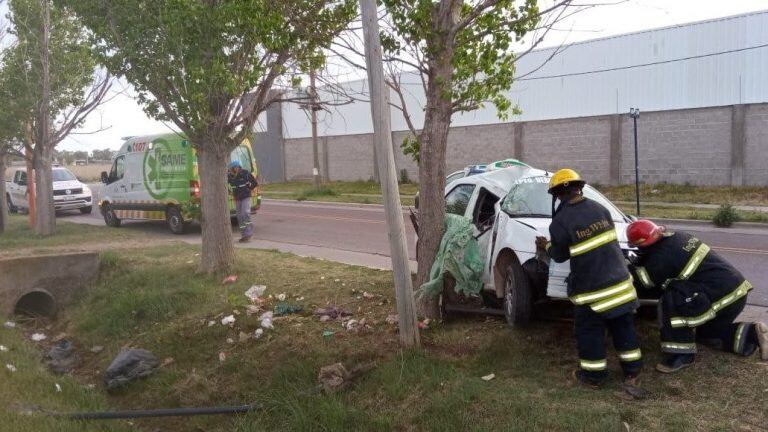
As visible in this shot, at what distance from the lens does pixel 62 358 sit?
A: 8289 millimetres

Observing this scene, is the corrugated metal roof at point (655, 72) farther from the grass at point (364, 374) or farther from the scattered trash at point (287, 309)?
the scattered trash at point (287, 309)

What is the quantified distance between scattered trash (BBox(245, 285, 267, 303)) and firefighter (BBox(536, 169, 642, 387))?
4.59 m

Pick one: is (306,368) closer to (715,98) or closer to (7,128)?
(7,128)

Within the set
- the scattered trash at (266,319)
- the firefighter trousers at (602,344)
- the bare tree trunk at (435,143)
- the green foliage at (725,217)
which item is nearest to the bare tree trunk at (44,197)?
the scattered trash at (266,319)

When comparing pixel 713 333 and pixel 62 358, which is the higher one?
pixel 713 333

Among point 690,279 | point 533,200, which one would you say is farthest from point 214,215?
point 690,279

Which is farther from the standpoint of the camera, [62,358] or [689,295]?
[62,358]

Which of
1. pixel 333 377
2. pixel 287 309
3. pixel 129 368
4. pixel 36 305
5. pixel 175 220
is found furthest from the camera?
pixel 175 220

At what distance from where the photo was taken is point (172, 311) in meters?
8.42

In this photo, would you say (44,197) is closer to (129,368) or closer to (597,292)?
(129,368)

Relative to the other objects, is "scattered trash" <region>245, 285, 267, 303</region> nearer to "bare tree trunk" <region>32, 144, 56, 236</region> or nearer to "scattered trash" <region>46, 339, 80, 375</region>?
"scattered trash" <region>46, 339, 80, 375</region>

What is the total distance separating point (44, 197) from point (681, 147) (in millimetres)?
19466

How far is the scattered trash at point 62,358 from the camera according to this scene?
797 cm

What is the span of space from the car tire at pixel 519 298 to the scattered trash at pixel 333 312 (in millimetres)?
2086
